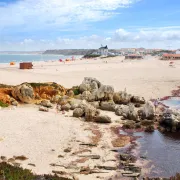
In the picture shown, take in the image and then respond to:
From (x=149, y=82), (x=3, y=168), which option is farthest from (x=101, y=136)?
(x=149, y=82)

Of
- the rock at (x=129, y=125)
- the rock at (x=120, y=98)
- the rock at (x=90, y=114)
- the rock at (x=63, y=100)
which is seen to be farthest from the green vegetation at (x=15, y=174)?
the rock at (x=120, y=98)

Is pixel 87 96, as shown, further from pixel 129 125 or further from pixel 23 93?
pixel 129 125

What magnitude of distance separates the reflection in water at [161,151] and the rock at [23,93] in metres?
12.6

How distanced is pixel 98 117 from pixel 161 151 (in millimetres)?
7942

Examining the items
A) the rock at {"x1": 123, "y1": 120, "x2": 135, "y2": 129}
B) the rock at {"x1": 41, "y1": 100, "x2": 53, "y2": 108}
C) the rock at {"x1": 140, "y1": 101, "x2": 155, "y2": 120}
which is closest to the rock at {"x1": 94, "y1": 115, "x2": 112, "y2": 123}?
the rock at {"x1": 123, "y1": 120, "x2": 135, "y2": 129}

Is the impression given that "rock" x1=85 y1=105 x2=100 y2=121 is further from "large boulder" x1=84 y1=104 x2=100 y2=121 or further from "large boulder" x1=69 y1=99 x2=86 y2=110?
"large boulder" x1=69 y1=99 x2=86 y2=110

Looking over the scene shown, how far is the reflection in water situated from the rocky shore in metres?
1.13

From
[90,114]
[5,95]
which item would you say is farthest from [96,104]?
[5,95]

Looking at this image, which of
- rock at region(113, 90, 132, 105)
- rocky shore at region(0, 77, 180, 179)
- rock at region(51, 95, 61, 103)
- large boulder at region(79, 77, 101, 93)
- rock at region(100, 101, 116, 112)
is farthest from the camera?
large boulder at region(79, 77, 101, 93)

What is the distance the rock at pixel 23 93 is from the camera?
30741 millimetres

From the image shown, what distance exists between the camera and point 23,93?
3067cm

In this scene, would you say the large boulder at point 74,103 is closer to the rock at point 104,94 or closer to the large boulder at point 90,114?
the rock at point 104,94

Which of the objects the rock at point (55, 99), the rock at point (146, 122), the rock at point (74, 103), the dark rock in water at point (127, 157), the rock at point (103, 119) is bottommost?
the dark rock in water at point (127, 157)

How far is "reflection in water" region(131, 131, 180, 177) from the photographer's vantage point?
55.3 ft
